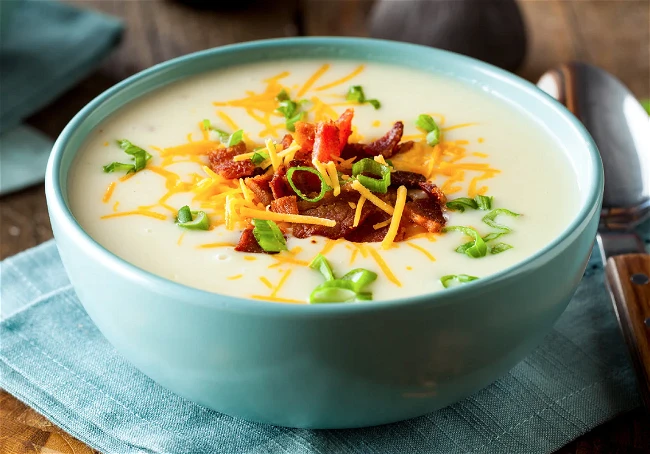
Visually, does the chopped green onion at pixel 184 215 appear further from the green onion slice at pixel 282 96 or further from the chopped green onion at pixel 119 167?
the green onion slice at pixel 282 96

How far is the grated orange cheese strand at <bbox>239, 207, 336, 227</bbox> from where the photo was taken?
1619mm

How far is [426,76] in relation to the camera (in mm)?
2248

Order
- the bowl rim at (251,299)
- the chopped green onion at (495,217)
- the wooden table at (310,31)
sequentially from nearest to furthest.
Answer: the bowl rim at (251,299) → the chopped green onion at (495,217) → the wooden table at (310,31)

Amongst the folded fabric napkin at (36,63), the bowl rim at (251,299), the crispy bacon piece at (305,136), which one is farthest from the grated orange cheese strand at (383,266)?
the folded fabric napkin at (36,63)

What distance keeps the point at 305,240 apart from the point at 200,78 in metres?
0.80

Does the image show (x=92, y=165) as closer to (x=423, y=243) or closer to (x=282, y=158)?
(x=282, y=158)

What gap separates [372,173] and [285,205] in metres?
0.22

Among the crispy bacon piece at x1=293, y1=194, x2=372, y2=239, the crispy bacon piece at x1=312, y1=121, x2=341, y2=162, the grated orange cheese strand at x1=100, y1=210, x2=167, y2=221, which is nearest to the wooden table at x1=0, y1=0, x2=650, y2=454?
the grated orange cheese strand at x1=100, y1=210, x2=167, y2=221

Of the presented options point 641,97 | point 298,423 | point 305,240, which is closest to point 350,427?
point 298,423

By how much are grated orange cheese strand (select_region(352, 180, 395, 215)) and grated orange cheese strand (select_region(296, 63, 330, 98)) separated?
586 millimetres

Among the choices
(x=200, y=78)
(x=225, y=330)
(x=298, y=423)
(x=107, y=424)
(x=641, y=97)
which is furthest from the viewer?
(x=641, y=97)

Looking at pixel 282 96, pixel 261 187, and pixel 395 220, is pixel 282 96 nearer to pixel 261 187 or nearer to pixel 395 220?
pixel 261 187

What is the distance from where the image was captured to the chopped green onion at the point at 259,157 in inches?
71.7

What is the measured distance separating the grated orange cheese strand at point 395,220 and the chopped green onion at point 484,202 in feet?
0.54
